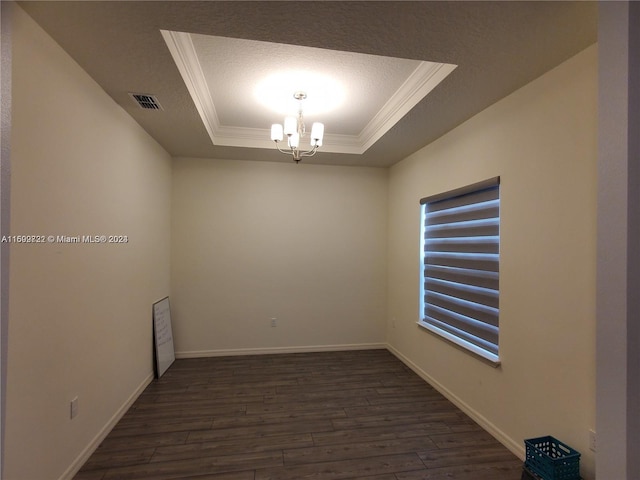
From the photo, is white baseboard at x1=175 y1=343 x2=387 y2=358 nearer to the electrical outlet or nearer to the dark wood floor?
the dark wood floor

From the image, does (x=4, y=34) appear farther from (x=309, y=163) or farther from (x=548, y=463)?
(x=548, y=463)

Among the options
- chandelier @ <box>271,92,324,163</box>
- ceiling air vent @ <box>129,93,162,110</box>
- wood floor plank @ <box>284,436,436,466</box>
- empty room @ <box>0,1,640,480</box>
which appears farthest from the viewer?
chandelier @ <box>271,92,324,163</box>

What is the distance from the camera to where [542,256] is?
2.03 metres

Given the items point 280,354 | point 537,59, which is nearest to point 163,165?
point 280,354

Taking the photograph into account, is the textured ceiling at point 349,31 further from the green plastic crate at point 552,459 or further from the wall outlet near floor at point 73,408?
the green plastic crate at point 552,459

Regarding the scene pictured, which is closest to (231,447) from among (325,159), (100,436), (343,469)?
(343,469)

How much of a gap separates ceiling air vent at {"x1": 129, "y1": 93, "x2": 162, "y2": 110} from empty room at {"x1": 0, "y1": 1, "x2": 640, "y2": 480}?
3cm

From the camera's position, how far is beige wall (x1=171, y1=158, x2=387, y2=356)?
4023 millimetres

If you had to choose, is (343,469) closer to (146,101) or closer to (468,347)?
(468,347)

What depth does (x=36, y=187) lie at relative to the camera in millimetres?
1614

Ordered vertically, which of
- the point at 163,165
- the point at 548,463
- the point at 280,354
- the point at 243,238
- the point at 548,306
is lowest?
the point at 280,354

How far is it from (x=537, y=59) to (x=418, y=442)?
9.00 ft

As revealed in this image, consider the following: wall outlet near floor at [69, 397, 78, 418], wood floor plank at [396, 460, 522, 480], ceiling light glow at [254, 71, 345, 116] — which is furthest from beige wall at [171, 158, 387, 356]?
wood floor plank at [396, 460, 522, 480]

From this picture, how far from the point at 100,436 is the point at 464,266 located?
327 cm
